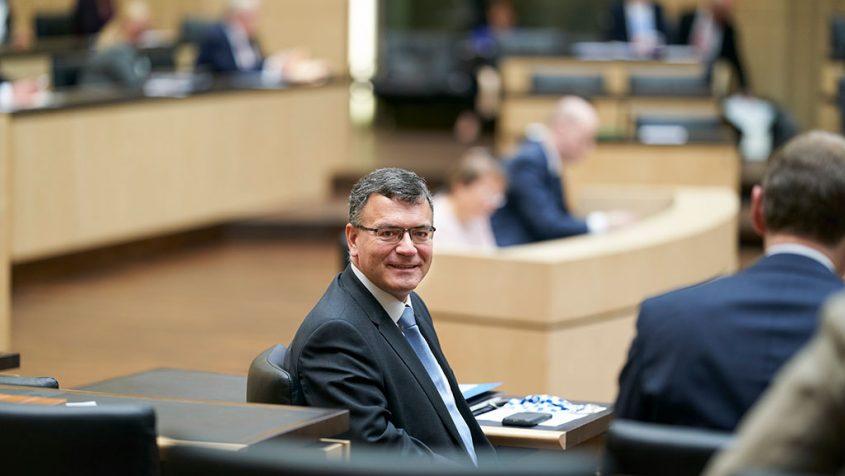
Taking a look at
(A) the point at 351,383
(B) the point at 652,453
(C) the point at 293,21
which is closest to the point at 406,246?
(A) the point at 351,383

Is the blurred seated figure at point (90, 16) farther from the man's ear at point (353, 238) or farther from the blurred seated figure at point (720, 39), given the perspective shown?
the man's ear at point (353, 238)

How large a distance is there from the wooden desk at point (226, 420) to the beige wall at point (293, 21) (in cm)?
1371

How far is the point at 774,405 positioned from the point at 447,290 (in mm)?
4009

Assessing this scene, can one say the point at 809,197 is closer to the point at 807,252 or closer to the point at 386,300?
the point at 807,252

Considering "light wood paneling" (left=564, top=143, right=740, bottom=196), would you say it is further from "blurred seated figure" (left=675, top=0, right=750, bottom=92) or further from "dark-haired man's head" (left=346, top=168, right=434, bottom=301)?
"dark-haired man's head" (left=346, top=168, right=434, bottom=301)

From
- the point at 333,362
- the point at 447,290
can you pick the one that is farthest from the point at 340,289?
the point at 447,290

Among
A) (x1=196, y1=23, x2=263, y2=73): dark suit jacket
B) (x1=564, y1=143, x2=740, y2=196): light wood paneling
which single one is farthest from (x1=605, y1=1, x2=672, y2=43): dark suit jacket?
(x1=564, y1=143, x2=740, y2=196): light wood paneling

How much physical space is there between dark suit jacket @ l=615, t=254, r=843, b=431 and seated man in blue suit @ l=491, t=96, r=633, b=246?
4.42 m

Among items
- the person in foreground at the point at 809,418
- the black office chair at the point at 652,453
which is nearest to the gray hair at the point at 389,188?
→ the black office chair at the point at 652,453

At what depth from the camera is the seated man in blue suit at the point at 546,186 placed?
7.16 metres

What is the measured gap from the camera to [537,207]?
7.14m

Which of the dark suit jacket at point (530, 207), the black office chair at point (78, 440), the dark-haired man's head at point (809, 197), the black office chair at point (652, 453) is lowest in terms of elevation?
the dark suit jacket at point (530, 207)

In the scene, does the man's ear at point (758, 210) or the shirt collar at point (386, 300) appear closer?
the man's ear at point (758, 210)

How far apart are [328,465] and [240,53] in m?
10.8
